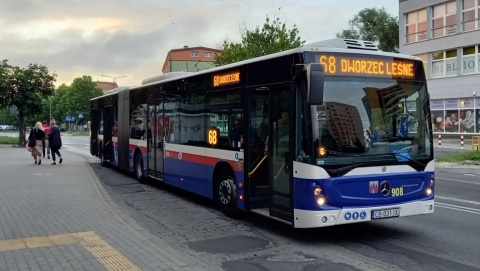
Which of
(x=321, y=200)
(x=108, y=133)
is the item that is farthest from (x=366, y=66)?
(x=108, y=133)

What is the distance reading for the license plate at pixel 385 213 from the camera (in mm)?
7332

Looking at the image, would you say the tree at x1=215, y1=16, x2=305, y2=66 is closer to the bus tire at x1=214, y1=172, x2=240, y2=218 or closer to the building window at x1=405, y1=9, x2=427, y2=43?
the building window at x1=405, y1=9, x2=427, y2=43

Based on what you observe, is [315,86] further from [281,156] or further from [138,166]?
[138,166]

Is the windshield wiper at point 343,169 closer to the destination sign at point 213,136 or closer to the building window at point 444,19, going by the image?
the destination sign at point 213,136

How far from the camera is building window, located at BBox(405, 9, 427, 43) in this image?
144ft

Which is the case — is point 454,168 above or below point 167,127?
below

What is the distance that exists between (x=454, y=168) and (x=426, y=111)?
14.4 m

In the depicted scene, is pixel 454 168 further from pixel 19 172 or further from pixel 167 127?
pixel 19 172

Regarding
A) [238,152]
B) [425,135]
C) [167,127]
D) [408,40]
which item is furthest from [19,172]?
[408,40]

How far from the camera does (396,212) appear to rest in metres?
7.50

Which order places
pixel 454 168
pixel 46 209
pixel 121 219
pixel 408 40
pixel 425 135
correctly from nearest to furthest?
1. pixel 425 135
2. pixel 121 219
3. pixel 46 209
4. pixel 454 168
5. pixel 408 40

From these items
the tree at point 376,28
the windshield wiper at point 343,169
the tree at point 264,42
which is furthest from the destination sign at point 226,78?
the tree at point 376,28

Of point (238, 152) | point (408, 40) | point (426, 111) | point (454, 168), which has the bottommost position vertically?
point (454, 168)

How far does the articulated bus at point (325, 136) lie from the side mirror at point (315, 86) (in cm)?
1
